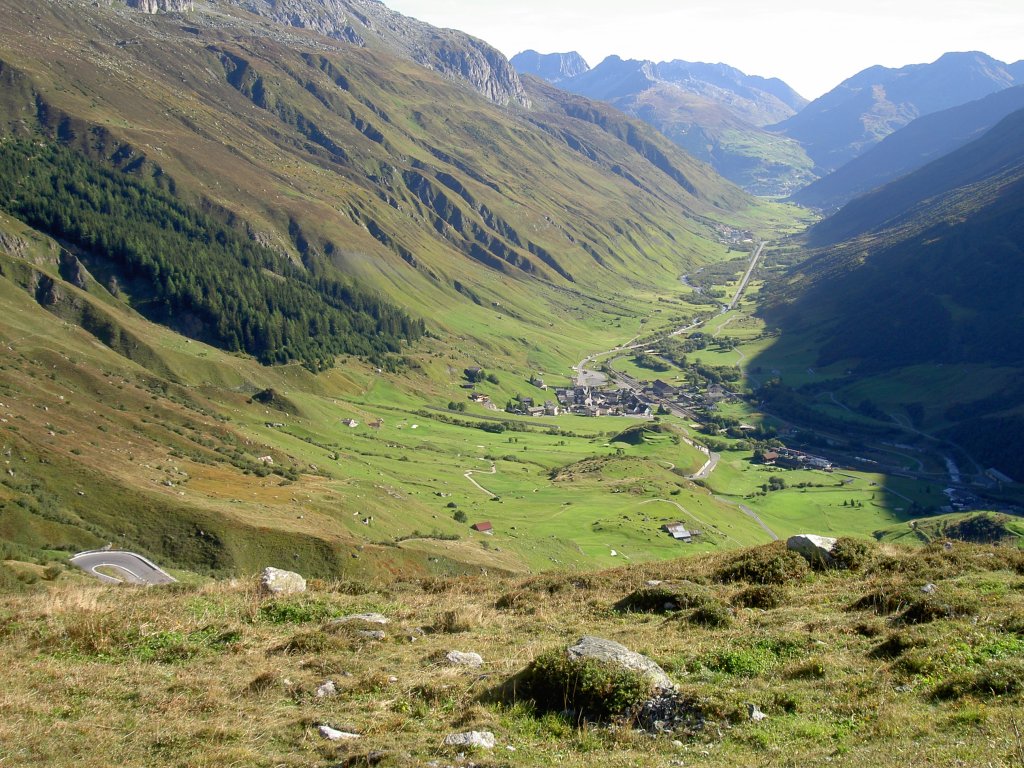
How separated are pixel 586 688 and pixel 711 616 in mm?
7859

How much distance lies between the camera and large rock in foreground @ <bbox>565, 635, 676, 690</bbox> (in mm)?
16500

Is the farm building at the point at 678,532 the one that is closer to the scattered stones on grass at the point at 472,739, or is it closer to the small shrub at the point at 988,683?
the small shrub at the point at 988,683

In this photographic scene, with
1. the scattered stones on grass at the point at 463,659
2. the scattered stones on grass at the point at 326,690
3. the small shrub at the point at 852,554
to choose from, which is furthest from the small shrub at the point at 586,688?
the small shrub at the point at 852,554

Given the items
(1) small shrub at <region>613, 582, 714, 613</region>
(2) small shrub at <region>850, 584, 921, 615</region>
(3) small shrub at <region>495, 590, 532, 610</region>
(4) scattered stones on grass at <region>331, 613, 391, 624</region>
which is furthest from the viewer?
(3) small shrub at <region>495, 590, 532, 610</region>

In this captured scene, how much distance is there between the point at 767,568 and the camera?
1107 inches

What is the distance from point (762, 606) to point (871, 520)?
153801 mm

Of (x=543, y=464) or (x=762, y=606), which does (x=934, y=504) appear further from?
(x=762, y=606)

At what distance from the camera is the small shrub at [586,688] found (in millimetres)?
15867

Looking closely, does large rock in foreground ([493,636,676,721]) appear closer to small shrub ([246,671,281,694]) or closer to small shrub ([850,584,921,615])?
small shrub ([246,671,281,694])

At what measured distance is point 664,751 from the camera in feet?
46.6

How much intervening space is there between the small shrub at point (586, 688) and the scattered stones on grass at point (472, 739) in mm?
1903

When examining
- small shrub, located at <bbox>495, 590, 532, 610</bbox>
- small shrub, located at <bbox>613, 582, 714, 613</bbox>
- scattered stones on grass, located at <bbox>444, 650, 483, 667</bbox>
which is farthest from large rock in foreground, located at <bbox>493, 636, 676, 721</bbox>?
small shrub, located at <bbox>495, 590, 532, 610</bbox>

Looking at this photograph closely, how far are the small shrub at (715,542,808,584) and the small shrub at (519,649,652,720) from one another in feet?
43.4

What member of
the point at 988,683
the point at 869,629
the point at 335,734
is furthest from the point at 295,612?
the point at 988,683
